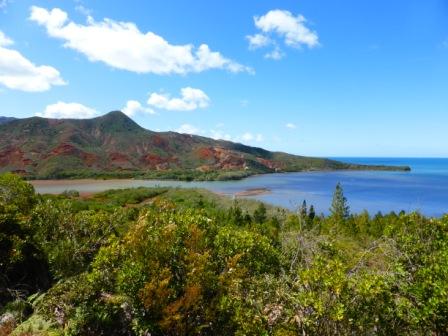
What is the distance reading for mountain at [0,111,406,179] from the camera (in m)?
140

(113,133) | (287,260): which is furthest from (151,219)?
(113,133)

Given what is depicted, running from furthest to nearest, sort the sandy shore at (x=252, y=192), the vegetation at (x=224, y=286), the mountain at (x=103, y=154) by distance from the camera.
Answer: the mountain at (x=103, y=154) → the sandy shore at (x=252, y=192) → the vegetation at (x=224, y=286)

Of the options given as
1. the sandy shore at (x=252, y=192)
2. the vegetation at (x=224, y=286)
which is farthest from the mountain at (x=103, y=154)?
the vegetation at (x=224, y=286)

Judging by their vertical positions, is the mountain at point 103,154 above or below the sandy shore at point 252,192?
above

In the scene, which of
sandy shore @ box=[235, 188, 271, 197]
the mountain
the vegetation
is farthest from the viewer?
the mountain

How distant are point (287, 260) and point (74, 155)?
149722 mm

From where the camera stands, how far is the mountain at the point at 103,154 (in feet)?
461

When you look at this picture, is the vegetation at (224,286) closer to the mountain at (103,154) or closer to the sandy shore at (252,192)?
the sandy shore at (252,192)

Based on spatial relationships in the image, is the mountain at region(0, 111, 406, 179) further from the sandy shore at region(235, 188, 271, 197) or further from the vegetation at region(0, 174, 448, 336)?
the vegetation at region(0, 174, 448, 336)

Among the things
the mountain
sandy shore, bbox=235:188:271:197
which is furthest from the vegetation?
the mountain

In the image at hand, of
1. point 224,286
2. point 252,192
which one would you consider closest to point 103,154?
point 252,192

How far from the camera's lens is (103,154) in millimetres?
164625

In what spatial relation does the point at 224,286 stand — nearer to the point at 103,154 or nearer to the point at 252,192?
the point at 252,192

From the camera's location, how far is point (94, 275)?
1356 cm
